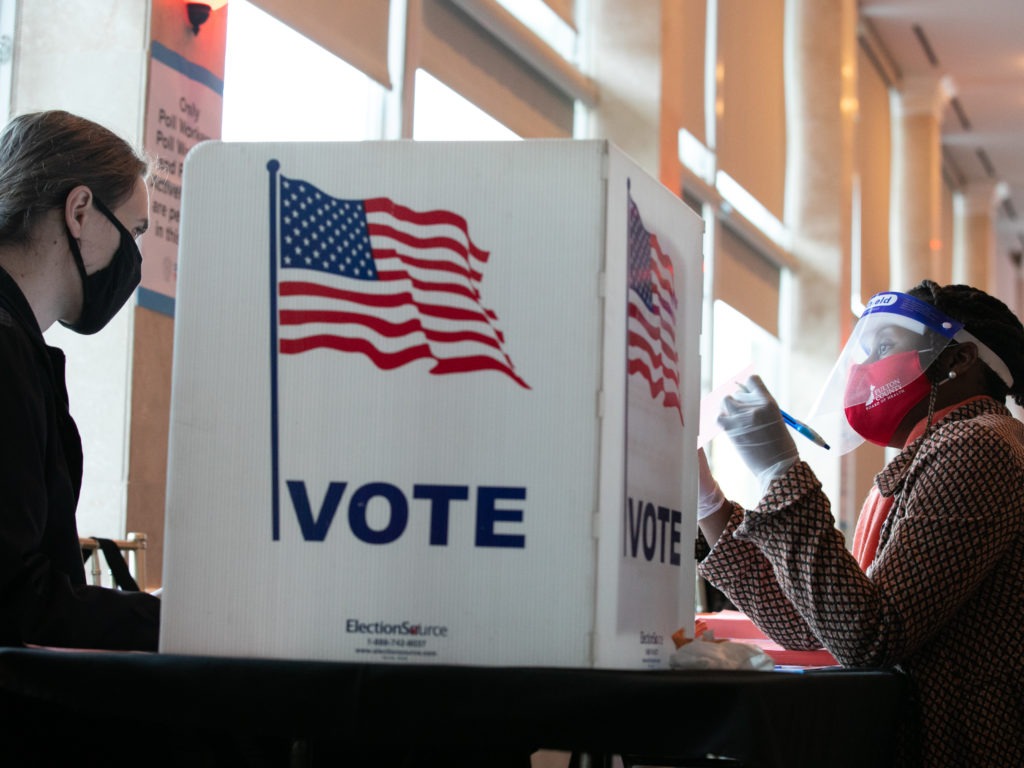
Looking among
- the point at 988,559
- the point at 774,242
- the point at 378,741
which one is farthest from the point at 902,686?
the point at 774,242

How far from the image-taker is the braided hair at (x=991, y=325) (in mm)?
1798

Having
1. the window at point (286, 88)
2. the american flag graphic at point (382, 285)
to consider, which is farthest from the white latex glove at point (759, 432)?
the window at point (286, 88)

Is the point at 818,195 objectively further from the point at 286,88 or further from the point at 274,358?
the point at 274,358

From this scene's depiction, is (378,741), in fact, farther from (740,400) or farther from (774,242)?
(774,242)

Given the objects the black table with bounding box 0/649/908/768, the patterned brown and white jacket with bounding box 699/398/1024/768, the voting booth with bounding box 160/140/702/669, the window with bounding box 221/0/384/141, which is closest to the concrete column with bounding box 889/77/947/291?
the window with bounding box 221/0/384/141

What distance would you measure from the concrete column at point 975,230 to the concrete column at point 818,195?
5.87m

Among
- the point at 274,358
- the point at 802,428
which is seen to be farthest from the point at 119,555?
the point at 274,358

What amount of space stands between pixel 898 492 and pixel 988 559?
0.70 feet

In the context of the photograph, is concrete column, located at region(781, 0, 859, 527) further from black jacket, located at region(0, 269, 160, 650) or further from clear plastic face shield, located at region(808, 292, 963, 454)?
black jacket, located at region(0, 269, 160, 650)

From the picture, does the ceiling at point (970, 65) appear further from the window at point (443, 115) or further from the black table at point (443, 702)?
the black table at point (443, 702)

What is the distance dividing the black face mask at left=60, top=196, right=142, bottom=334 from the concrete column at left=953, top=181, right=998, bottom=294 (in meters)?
14.0

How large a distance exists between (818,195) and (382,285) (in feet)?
28.5

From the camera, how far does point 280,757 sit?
3.74ft

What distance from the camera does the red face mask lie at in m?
1.81
